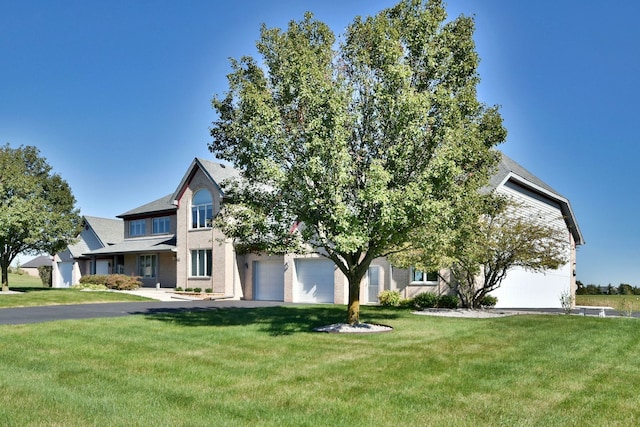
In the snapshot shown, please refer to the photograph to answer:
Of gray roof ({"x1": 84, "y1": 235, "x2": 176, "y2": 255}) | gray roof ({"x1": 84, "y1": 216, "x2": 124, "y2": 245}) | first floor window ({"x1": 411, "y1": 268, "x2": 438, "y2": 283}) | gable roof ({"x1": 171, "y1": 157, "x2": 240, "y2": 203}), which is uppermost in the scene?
gable roof ({"x1": 171, "y1": 157, "x2": 240, "y2": 203})

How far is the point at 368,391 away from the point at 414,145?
26.9 ft

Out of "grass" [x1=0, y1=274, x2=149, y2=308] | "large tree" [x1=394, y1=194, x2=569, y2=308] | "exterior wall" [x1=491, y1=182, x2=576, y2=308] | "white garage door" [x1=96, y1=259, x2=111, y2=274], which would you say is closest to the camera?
"large tree" [x1=394, y1=194, x2=569, y2=308]

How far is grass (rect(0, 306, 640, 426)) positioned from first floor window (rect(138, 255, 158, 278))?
26.6 meters

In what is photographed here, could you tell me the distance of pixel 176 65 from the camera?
63.4 feet

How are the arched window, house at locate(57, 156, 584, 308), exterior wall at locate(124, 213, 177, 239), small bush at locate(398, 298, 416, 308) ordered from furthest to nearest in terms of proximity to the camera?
1. exterior wall at locate(124, 213, 177, 239)
2. the arched window
3. house at locate(57, 156, 584, 308)
4. small bush at locate(398, 298, 416, 308)

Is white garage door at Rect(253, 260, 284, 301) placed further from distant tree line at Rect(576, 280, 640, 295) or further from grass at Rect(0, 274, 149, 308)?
distant tree line at Rect(576, 280, 640, 295)

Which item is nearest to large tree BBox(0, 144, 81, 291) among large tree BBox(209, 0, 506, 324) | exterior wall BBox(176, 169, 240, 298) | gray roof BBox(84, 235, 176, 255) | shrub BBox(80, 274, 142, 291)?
shrub BBox(80, 274, 142, 291)

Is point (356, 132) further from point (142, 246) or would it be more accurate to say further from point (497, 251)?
point (142, 246)

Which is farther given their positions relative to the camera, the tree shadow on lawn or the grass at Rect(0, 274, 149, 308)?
the grass at Rect(0, 274, 149, 308)

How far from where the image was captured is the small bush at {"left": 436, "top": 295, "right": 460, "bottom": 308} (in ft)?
81.3

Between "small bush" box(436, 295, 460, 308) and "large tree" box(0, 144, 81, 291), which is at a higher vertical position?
"large tree" box(0, 144, 81, 291)

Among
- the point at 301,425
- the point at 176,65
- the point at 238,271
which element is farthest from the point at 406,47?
the point at 238,271

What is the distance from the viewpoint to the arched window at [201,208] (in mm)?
35966

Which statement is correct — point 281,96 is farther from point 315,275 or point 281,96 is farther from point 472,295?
point 315,275
